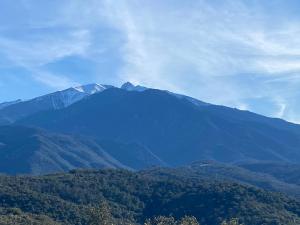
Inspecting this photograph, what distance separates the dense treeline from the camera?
14512cm

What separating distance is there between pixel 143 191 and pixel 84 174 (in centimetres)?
2346

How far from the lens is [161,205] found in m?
172

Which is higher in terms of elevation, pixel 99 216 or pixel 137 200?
pixel 137 200

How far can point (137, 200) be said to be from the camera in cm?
17425

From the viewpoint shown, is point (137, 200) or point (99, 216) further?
point (137, 200)

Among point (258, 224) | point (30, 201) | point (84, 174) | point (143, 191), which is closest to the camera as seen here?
point (258, 224)

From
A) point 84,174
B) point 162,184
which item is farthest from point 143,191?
point 84,174

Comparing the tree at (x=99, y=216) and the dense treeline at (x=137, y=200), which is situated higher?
the dense treeline at (x=137, y=200)

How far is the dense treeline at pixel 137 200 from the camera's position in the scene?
14512 cm

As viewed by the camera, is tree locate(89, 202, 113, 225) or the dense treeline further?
the dense treeline

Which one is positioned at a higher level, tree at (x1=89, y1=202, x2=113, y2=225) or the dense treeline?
the dense treeline

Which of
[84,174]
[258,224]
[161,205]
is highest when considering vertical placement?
[84,174]

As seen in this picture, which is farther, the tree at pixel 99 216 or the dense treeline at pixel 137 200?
the dense treeline at pixel 137 200

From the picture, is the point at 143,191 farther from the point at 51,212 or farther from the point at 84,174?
the point at 51,212
